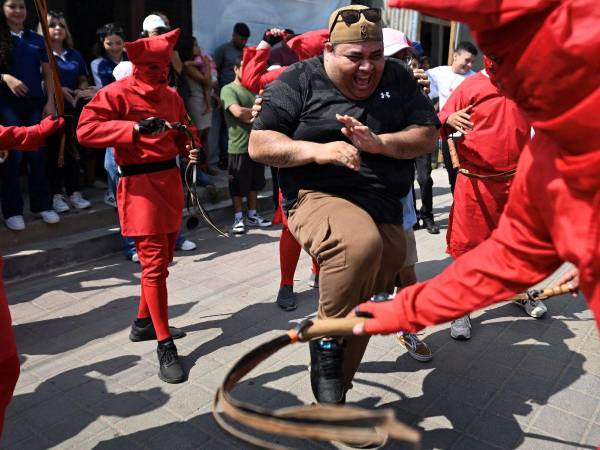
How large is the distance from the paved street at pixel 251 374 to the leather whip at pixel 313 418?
1125mm

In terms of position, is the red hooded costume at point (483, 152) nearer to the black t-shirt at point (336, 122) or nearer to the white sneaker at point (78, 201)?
the black t-shirt at point (336, 122)

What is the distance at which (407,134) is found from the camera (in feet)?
9.56

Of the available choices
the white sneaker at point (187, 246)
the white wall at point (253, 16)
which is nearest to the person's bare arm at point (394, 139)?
the white sneaker at point (187, 246)

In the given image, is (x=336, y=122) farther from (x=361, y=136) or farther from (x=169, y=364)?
(x=169, y=364)

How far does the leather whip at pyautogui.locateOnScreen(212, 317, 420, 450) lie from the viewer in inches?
57.5

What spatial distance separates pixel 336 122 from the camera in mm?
2865

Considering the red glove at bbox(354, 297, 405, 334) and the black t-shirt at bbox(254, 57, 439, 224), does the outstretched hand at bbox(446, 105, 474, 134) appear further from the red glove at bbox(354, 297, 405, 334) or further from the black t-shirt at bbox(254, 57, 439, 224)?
the red glove at bbox(354, 297, 405, 334)

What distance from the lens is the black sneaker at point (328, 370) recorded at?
2.77 metres

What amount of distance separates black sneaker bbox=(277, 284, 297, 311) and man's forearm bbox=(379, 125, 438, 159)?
193 centimetres

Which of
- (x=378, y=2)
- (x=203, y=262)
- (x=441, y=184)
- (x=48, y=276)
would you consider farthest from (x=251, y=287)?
(x=378, y=2)

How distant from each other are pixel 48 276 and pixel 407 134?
12.8 feet

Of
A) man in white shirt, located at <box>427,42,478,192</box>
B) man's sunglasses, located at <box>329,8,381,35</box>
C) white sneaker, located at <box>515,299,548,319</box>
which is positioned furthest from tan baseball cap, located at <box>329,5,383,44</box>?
man in white shirt, located at <box>427,42,478,192</box>

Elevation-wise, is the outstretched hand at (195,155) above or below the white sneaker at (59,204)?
above

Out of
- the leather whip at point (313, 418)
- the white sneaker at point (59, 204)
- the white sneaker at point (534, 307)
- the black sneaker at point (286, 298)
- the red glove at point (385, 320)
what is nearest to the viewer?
the leather whip at point (313, 418)
